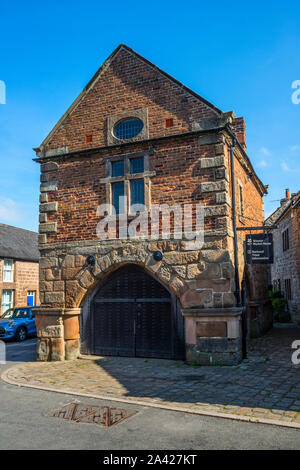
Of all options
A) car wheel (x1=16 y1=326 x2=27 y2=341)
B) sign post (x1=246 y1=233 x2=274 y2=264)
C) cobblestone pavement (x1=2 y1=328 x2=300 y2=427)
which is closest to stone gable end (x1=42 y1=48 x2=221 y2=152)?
sign post (x1=246 y1=233 x2=274 y2=264)

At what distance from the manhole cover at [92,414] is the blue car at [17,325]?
11061 mm

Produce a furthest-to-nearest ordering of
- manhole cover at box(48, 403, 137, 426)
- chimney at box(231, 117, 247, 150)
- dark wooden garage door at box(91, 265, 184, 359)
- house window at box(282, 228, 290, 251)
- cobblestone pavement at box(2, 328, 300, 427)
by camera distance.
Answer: house window at box(282, 228, 290, 251), chimney at box(231, 117, 247, 150), dark wooden garage door at box(91, 265, 184, 359), cobblestone pavement at box(2, 328, 300, 427), manhole cover at box(48, 403, 137, 426)

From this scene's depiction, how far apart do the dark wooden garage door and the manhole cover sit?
411 centimetres

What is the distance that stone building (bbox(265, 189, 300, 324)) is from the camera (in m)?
17.8

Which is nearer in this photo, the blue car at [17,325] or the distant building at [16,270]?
the blue car at [17,325]

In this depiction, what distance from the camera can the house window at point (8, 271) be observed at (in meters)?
24.3

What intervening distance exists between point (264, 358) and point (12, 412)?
6616 mm

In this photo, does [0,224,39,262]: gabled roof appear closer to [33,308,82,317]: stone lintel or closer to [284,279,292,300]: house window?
[33,308,82,317]: stone lintel

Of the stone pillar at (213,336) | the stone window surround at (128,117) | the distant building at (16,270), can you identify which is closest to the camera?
the stone pillar at (213,336)

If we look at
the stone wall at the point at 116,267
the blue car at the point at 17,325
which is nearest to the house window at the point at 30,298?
the blue car at the point at 17,325

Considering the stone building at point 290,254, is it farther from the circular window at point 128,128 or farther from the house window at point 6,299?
the house window at point 6,299

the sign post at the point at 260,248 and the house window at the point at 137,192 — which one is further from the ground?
the house window at the point at 137,192

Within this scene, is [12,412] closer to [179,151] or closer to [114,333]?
[114,333]

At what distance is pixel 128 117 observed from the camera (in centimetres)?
1117
